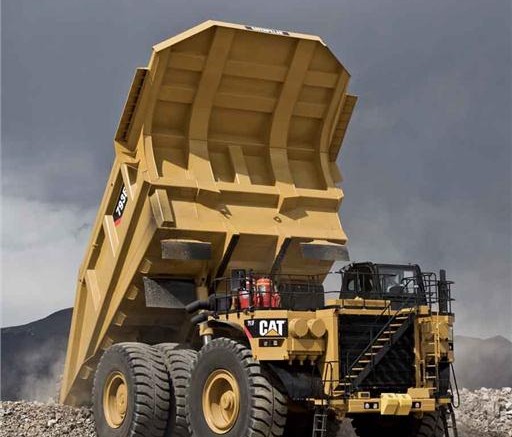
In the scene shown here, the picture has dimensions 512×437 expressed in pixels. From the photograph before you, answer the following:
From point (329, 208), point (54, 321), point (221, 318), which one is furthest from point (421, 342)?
point (54, 321)

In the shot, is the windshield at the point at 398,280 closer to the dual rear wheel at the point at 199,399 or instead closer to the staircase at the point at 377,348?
the staircase at the point at 377,348

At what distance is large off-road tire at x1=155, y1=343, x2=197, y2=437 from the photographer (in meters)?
10.8

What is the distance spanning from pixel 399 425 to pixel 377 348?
53.4 inches

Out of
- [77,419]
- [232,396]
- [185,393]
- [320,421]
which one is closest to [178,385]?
[185,393]

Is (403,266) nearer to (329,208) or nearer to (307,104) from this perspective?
(329,208)

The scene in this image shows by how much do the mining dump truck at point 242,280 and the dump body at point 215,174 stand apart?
18 millimetres

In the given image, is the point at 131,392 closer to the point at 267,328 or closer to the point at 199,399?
the point at 199,399

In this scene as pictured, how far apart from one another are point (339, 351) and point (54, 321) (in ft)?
61.6

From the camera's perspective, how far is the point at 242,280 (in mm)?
10430

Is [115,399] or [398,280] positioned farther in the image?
[115,399]

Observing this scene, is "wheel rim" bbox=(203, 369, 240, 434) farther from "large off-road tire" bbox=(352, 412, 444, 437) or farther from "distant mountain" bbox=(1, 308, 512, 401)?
"distant mountain" bbox=(1, 308, 512, 401)

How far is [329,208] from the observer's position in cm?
1239

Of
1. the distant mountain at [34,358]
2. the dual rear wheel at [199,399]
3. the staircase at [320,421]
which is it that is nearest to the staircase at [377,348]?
the staircase at [320,421]

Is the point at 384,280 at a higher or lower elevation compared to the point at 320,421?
higher
